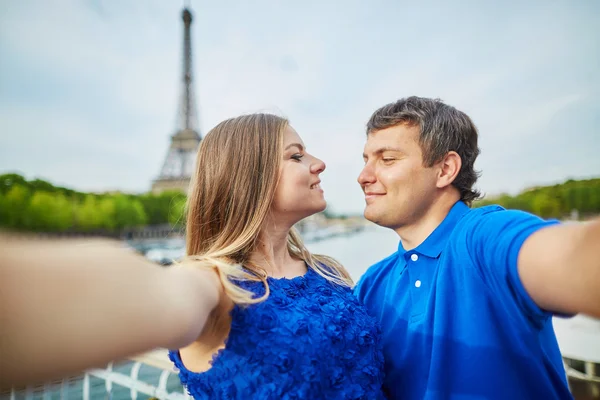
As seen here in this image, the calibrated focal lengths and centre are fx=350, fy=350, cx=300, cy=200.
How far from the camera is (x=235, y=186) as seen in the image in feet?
5.25

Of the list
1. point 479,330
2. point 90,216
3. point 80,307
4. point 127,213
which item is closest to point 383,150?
point 479,330

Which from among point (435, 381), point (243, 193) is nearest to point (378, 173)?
point (243, 193)

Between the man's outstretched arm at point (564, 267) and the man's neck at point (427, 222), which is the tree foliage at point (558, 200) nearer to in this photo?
the man's neck at point (427, 222)

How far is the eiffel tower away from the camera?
1592 inches

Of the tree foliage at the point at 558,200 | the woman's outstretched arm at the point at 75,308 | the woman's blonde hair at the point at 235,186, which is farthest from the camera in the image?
the tree foliage at the point at 558,200

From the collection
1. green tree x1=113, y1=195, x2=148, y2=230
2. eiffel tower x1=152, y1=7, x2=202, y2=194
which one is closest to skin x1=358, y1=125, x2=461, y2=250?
eiffel tower x1=152, y1=7, x2=202, y2=194

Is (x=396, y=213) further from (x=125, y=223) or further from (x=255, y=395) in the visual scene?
(x=125, y=223)

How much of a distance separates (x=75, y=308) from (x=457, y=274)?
4.36 ft

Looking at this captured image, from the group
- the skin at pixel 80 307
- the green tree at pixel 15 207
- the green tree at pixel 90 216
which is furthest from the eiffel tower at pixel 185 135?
the skin at pixel 80 307

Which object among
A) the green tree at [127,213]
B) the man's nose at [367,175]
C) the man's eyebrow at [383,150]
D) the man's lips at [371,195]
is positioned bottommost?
the green tree at [127,213]

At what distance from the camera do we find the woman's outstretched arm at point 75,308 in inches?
19.7

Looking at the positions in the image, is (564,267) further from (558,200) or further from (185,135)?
(185,135)

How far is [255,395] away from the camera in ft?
3.67

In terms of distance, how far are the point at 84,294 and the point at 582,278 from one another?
1058mm
